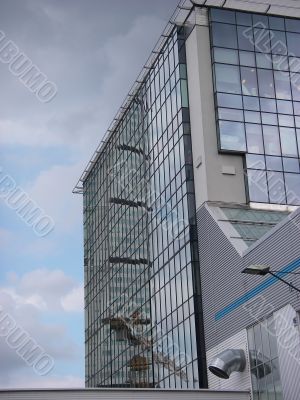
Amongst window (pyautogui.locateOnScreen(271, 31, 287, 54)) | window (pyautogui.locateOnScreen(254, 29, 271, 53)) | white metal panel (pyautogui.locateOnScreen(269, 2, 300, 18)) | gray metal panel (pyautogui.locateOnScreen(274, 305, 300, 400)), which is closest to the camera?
gray metal panel (pyautogui.locateOnScreen(274, 305, 300, 400))

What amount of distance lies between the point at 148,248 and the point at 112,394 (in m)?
22.9

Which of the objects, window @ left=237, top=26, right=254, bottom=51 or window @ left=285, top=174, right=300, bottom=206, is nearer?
window @ left=285, top=174, right=300, bottom=206

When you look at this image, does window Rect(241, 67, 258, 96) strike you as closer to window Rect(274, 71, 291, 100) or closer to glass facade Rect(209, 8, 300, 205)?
glass facade Rect(209, 8, 300, 205)

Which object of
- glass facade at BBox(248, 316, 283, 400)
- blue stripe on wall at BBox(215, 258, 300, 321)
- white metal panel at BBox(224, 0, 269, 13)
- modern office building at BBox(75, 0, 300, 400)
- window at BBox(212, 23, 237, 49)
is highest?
white metal panel at BBox(224, 0, 269, 13)

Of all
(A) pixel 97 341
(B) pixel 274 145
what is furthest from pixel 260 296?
(A) pixel 97 341

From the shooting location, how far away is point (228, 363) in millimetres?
42406

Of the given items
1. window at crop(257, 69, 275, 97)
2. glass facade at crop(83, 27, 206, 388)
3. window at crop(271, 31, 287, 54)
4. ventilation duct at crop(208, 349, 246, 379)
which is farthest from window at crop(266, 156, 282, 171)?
ventilation duct at crop(208, 349, 246, 379)

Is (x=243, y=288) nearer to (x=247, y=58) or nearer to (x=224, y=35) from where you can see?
(x=247, y=58)

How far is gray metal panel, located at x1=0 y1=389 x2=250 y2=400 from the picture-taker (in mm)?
39125

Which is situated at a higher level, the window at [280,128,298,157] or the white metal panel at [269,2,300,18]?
the white metal panel at [269,2,300,18]

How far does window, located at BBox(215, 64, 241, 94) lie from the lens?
5403 cm

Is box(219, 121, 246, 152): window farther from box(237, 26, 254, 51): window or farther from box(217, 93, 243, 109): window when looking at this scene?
box(237, 26, 254, 51): window

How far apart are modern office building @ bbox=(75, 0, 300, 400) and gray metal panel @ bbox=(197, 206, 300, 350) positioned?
93 millimetres

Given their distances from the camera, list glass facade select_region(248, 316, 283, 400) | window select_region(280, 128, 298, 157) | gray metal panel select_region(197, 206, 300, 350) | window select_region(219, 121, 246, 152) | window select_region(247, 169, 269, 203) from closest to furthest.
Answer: gray metal panel select_region(197, 206, 300, 350) → glass facade select_region(248, 316, 283, 400) → window select_region(247, 169, 269, 203) → window select_region(219, 121, 246, 152) → window select_region(280, 128, 298, 157)
